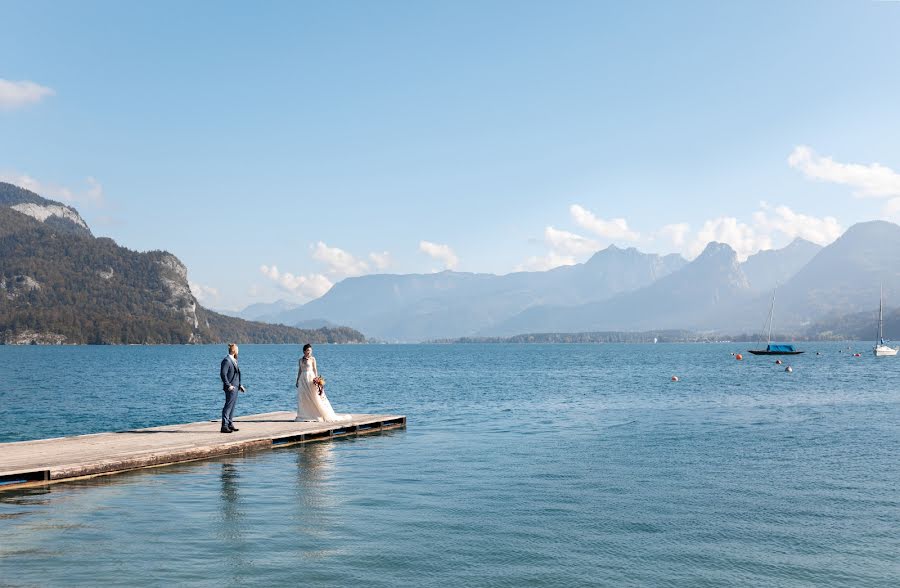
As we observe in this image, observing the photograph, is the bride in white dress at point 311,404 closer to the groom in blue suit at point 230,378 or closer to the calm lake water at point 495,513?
the calm lake water at point 495,513

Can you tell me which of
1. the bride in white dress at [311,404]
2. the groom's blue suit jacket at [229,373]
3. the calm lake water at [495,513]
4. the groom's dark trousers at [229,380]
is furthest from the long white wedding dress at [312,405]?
the groom's blue suit jacket at [229,373]

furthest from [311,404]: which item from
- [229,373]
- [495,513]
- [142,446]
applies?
[495,513]

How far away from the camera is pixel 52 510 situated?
18.2m

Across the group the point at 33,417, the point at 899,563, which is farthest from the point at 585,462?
the point at 33,417

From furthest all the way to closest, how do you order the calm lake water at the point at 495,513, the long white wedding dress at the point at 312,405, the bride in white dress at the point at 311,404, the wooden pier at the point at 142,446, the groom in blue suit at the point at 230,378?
the long white wedding dress at the point at 312,405 < the bride in white dress at the point at 311,404 < the groom in blue suit at the point at 230,378 < the wooden pier at the point at 142,446 < the calm lake water at the point at 495,513

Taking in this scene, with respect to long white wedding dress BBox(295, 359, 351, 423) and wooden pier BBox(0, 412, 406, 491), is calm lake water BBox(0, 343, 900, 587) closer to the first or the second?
wooden pier BBox(0, 412, 406, 491)

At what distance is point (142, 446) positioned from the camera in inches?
1014

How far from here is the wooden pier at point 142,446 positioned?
70.9ft

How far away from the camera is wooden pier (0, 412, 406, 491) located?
21.6 meters

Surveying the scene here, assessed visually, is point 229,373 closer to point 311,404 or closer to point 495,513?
point 311,404

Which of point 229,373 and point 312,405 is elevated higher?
point 229,373

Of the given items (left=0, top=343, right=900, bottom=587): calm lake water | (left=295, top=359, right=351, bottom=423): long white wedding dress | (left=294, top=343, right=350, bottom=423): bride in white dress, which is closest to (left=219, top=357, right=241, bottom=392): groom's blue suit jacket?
(left=0, top=343, right=900, bottom=587): calm lake water

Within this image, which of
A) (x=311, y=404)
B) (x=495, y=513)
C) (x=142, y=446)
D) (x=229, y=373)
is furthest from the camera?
(x=311, y=404)

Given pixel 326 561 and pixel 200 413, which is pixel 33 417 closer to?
pixel 200 413
